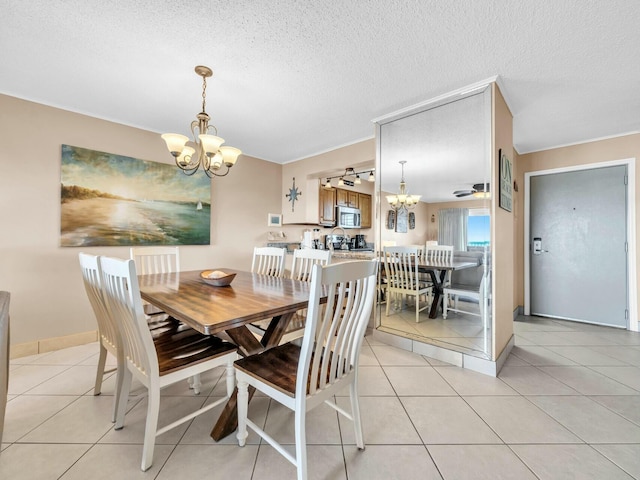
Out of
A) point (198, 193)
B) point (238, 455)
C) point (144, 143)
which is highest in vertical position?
point (144, 143)

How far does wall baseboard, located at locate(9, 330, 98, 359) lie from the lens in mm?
2340

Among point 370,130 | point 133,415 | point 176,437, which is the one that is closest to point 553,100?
point 370,130

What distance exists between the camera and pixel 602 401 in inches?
69.6

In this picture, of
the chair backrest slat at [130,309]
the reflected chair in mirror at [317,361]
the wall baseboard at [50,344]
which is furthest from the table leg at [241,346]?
the wall baseboard at [50,344]

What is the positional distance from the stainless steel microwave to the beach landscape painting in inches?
96.5

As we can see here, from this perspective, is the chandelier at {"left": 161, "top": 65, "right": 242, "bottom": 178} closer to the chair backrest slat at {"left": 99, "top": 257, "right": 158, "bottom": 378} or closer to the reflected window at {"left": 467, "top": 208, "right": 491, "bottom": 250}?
the chair backrest slat at {"left": 99, "top": 257, "right": 158, "bottom": 378}

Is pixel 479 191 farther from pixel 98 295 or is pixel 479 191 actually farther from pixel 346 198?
pixel 346 198

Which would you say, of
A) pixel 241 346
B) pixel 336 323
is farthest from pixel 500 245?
pixel 241 346

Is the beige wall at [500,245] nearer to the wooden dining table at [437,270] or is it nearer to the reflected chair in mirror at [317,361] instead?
the wooden dining table at [437,270]

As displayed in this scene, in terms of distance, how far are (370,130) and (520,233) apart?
2.63 metres

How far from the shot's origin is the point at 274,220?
4375 millimetres

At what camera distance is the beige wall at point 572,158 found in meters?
3.03

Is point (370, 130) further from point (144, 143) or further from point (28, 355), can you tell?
point (28, 355)

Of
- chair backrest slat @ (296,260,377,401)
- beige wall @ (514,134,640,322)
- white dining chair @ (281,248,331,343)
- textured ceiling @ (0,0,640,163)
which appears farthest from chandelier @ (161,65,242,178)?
beige wall @ (514,134,640,322)
